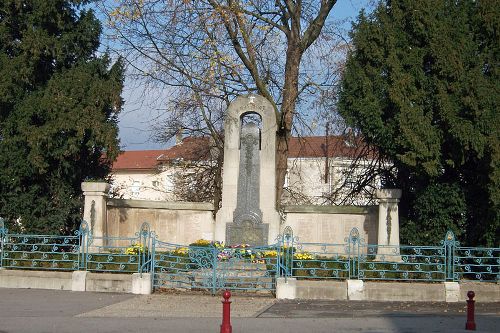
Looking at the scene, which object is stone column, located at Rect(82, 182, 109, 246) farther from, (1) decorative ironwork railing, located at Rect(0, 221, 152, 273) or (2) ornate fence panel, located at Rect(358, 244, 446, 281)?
(2) ornate fence panel, located at Rect(358, 244, 446, 281)

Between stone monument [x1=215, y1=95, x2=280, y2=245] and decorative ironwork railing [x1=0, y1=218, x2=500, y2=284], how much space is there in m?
2.25

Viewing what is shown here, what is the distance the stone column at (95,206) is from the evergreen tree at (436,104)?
6.87m

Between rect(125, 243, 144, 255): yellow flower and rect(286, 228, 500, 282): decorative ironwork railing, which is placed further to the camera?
rect(125, 243, 144, 255): yellow flower

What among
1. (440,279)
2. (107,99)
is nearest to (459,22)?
(440,279)

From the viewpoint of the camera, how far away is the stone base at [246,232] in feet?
64.8

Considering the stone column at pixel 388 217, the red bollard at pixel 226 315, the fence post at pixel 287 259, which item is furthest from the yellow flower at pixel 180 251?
the red bollard at pixel 226 315

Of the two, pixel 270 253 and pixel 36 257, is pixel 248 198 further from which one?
pixel 36 257

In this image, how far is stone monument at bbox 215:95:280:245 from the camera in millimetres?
19844

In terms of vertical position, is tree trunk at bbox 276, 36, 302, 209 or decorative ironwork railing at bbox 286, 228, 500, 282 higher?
tree trunk at bbox 276, 36, 302, 209

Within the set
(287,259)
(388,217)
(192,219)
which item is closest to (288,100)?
(192,219)

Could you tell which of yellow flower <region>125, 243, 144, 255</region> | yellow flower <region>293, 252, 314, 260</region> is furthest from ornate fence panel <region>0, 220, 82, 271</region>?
yellow flower <region>293, 252, 314, 260</region>

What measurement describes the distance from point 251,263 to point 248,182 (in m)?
3.75

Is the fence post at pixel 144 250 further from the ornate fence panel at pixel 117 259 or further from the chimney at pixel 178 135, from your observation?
the chimney at pixel 178 135

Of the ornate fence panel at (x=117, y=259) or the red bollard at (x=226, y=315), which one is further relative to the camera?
the ornate fence panel at (x=117, y=259)
